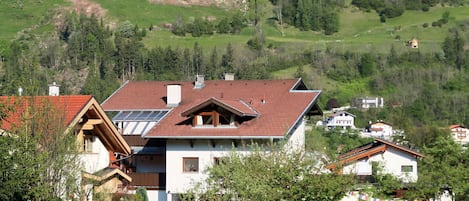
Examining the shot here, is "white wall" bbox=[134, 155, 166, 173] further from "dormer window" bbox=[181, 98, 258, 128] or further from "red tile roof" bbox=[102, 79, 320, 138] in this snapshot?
"dormer window" bbox=[181, 98, 258, 128]

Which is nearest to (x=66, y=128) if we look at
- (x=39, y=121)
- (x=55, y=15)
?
(x=39, y=121)

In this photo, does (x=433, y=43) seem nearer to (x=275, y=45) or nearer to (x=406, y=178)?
(x=275, y=45)

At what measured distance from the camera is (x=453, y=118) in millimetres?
120625

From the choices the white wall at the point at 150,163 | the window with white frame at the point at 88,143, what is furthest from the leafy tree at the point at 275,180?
the white wall at the point at 150,163

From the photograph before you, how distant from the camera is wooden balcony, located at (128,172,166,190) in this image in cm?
3988

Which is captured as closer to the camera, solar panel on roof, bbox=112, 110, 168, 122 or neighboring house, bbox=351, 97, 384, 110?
solar panel on roof, bbox=112, 110, 168, 122

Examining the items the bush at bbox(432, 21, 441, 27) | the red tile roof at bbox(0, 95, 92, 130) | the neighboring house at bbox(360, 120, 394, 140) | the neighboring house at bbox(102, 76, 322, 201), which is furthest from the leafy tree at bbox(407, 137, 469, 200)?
the bush at bbox(432, 21, 441, 27)

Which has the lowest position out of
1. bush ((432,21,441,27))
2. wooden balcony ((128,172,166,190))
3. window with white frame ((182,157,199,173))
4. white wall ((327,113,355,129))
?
wooden balcony ((128,172,166,190))

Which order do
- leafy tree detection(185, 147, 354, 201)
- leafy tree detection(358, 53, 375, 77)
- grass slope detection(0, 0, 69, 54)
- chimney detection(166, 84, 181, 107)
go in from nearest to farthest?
1. leafy tree detection(185, 147, 354, 201)
2. chimney detection(166, 84, 181, 107)
3. leafy tree detection(358, 53, 375, 77)
4. grass slope detection(0, 0, 69, 54)

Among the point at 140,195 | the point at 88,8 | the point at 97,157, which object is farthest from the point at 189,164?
the point at 88,8

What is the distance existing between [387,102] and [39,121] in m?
111

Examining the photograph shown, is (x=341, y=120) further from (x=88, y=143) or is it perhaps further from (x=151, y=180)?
(x=88, y=143)

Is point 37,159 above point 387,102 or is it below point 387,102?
below

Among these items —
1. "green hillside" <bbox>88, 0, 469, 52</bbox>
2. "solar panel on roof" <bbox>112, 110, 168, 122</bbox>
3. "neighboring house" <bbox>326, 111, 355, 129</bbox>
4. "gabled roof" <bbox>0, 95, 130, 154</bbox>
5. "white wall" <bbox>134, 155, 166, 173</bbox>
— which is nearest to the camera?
"gabled roof" <bbox>0, 95, 130, 154</bbox>
